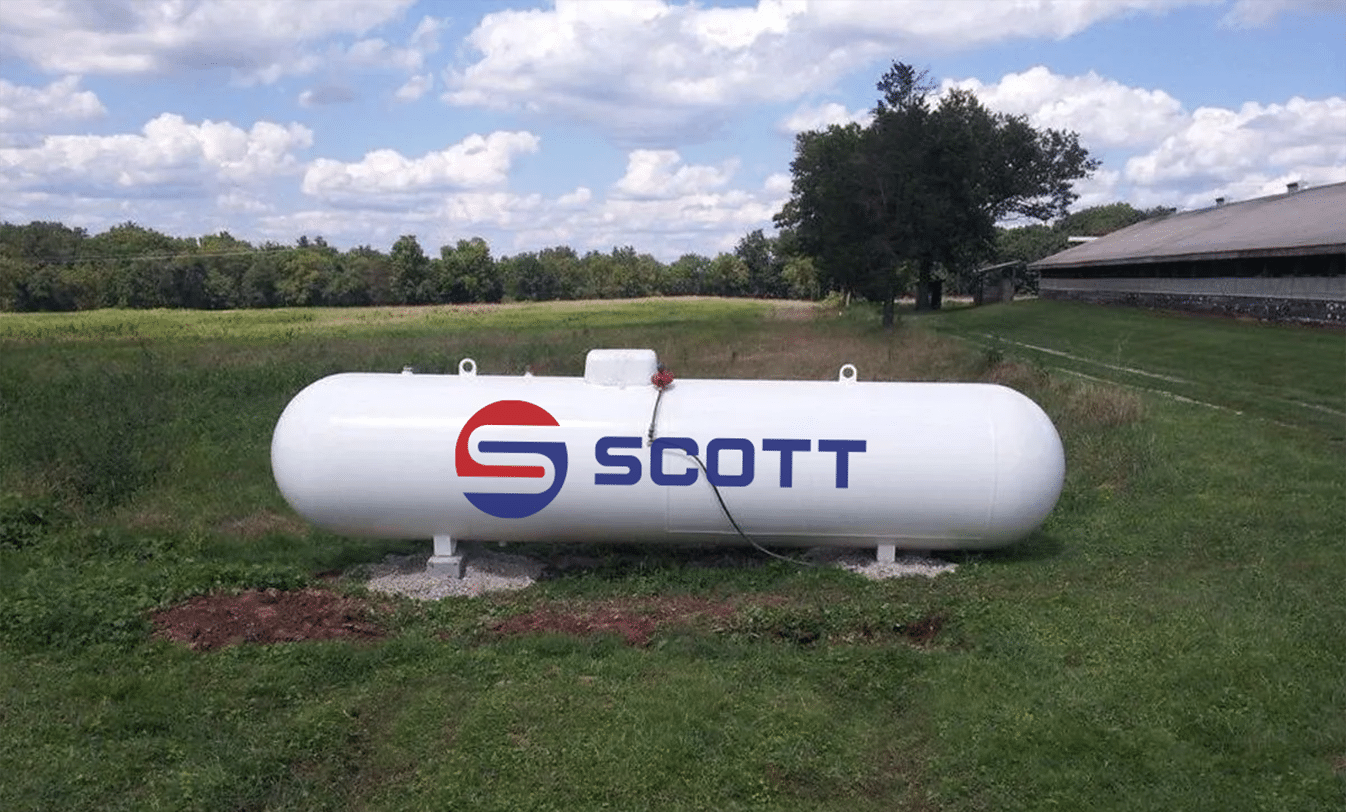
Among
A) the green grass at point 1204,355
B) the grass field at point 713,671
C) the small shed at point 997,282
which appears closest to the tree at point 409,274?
the small shed at point 997,282

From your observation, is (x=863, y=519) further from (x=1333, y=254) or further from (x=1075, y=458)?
(x=1333, y=254)

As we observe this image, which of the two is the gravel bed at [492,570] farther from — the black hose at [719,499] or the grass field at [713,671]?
the black hose at [719,499]

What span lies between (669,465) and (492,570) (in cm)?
206

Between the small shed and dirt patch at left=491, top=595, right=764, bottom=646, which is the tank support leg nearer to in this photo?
dirt patch at left=491, top=595, right=764, bottom=646

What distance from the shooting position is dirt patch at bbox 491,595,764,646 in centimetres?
782

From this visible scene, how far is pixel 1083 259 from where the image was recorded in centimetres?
5409

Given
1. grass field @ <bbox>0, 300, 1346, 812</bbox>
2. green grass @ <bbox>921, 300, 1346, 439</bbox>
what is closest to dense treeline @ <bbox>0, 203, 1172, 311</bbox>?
green grass @ <bbox>921, 300, 1346, 439</bbox>

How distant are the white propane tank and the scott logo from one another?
12 millimetres

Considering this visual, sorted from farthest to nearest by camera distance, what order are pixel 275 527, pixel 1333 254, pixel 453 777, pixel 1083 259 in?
pixel 1083 259 → pixel 1333 254 → pixel 275 527 → pixel 453 777

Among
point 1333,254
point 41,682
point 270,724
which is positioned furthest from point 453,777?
point 1333,254

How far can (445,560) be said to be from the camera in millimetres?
9234

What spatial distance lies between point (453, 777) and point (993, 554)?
19.4 ft

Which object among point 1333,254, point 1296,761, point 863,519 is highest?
point 1333,254

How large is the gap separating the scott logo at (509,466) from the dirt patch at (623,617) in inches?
39.6
